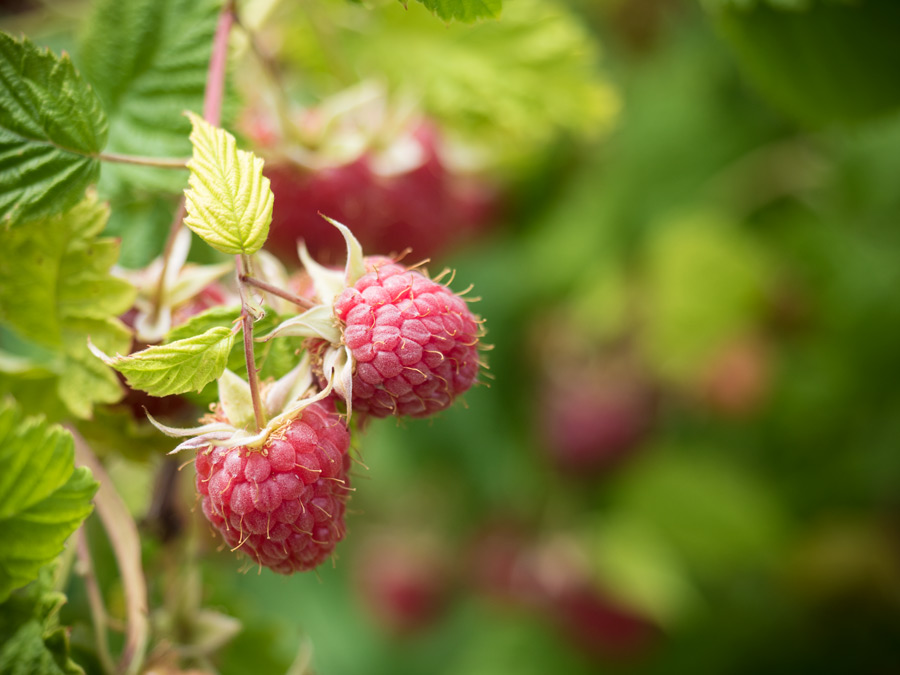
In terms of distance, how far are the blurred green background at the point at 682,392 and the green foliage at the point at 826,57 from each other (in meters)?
0.48

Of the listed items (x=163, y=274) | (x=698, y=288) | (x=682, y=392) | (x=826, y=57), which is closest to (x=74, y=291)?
(x=163, y=274)

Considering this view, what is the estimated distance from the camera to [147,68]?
689mm

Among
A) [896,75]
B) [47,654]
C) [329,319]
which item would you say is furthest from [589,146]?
[47,654]

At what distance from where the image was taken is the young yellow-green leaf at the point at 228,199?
1.38 ft

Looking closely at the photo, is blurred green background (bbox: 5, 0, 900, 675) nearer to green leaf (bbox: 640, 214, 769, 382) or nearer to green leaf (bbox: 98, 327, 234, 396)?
green leaf (bbox: 640, 214, 769, 382)

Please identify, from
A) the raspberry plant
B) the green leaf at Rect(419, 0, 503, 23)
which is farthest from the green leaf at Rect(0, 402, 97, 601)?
the green leaf at Rect(419, 0, 503, 23)

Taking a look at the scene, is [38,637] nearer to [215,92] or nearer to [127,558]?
[127,558]

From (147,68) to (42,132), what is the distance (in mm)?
193

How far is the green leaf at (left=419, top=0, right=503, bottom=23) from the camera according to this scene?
50 cm

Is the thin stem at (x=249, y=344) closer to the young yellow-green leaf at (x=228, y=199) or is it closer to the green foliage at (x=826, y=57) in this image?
the young yellow-green leaf at (x=228, y=199)

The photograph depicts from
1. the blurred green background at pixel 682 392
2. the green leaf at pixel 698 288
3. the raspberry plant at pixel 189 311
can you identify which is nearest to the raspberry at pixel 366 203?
the raspberry plant at pixel 189 311

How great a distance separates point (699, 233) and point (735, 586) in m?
0.87

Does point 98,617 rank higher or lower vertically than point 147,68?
lower

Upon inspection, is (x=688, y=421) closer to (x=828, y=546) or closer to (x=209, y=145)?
(x=828, y=546)
